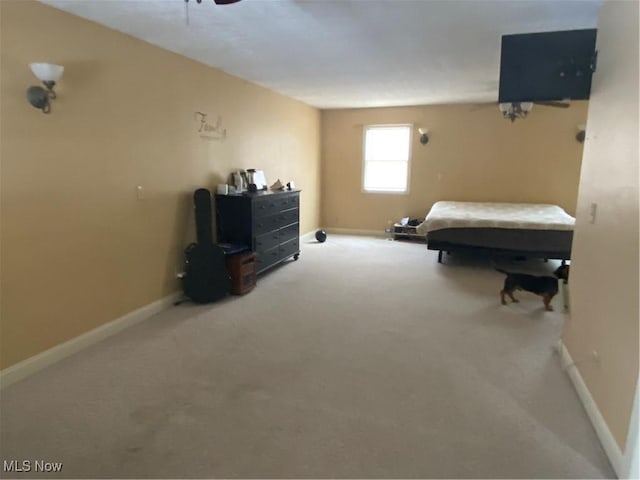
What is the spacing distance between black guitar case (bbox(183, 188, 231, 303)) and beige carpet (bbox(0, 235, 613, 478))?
0.16 meters

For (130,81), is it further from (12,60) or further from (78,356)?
(78,356)

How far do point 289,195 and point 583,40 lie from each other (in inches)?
137

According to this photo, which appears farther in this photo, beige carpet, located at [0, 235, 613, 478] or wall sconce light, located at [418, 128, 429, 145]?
wall sconce light, located at [418, 128, 429, 145]

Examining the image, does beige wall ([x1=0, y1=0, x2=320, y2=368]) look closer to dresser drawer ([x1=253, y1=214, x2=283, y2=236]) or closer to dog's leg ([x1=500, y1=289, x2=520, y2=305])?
dresser drawer ([x1=253, y1=214, x2=283, y2=236])

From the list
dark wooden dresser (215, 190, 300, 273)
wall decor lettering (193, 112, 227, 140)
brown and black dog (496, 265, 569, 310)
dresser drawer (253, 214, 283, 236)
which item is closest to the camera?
brown and black dog (496, 265, 569, 310)

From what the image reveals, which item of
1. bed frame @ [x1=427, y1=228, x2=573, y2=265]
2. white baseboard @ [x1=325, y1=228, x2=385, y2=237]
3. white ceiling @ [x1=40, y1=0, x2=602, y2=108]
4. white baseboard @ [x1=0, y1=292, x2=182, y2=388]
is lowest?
white baseboard @ [x1=0, y1=292, x2=182, y2=388]

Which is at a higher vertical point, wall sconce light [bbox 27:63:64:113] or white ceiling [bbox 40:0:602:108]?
white ceiling [bbox 40:0:602:108]

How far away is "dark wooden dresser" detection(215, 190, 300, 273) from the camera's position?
4.25 metres

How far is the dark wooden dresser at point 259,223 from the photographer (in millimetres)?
4246

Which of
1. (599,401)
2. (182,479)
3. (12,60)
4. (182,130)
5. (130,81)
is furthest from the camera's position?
(182,130)

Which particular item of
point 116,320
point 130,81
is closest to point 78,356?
point 116,320

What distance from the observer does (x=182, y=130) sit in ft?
12.3

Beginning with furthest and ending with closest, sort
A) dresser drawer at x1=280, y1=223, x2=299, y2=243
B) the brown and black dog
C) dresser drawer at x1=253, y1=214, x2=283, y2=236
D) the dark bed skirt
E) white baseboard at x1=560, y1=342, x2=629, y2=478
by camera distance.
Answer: dresser drawer at x1=280, y1=223, x2=299, y2=243 < the dark bed skirt < dresser drawer at x1=253, y1=214, x2=283, y2=236 < the brown and black dog < white baseboard at x1=560, y1=342, x2=629, y2=478

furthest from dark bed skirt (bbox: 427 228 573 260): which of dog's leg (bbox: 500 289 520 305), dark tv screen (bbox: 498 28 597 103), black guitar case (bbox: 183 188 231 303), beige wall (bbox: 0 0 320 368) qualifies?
beige wall (bbox: 0 0 320 368)
